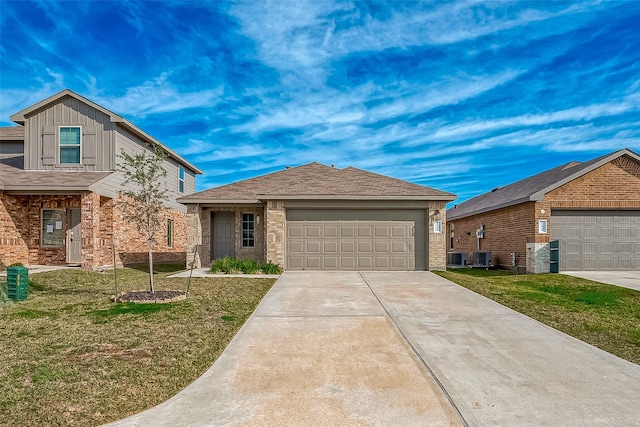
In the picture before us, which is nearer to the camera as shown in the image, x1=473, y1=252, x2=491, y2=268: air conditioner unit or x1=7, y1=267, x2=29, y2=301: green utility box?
x1=7, y1=267, x2=29, y2=301: green utility box

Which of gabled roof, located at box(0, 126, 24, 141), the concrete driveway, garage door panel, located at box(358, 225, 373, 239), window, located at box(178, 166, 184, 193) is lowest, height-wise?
the concrete driveway

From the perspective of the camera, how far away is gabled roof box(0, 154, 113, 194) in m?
14.0

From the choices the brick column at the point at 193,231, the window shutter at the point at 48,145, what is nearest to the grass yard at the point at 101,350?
the brick column at the point at 193,231

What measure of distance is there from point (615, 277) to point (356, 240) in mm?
9192

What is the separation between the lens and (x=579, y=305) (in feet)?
28.3

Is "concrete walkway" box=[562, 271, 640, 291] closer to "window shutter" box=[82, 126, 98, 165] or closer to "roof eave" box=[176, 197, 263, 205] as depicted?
"roof eave" box=[176, 197, 263, 205]

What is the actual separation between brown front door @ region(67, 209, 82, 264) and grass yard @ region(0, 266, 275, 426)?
6648 millimetres

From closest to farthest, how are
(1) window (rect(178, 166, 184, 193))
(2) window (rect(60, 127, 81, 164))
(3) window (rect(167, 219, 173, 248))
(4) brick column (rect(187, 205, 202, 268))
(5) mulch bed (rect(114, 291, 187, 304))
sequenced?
(5) mulch bed (rect(114, 291, 187, 304)) → (2) window (rect(60, 127, 81, 164)) → (4) brick column (rect(187, 205, 202, 268)) → (3) window (rect(167, 219, 173, 248)) → (1) window (rect(178, 166, 184, 193))

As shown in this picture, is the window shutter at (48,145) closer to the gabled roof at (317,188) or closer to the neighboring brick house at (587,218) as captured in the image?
the gabled roof at (317,188)

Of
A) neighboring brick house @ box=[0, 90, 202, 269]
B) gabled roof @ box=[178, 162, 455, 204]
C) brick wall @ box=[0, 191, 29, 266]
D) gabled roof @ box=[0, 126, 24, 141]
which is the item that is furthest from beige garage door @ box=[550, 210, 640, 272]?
gabled roof @ box=[0, 126, 24, 141]

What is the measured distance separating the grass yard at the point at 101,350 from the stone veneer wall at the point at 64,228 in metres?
5.19

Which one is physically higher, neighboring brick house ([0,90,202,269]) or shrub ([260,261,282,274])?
neighboring brick house ([0,90,202,269])

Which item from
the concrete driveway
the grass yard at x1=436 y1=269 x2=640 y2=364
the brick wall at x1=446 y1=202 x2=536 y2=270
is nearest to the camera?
the concrete driveway

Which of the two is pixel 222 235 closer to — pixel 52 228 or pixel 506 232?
pixel 52 228
